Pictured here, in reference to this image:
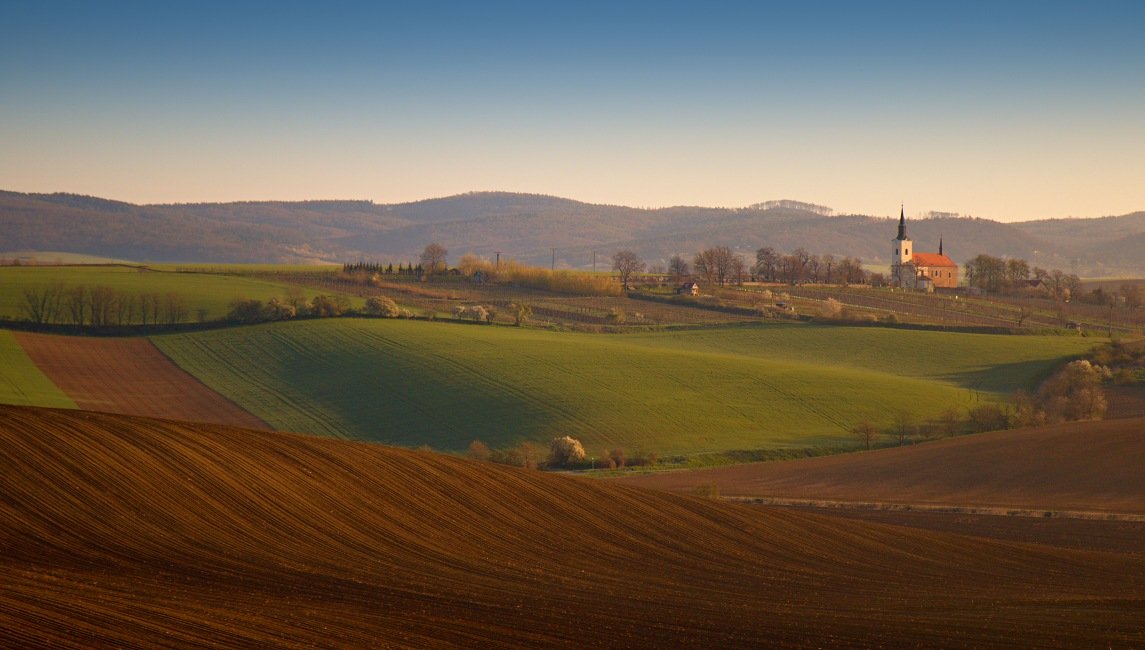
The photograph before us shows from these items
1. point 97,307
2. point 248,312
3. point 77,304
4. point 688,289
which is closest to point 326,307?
point 248,312

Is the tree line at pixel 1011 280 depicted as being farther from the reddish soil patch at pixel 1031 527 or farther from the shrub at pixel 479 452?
the reddish soil patch at pixel 1031 527

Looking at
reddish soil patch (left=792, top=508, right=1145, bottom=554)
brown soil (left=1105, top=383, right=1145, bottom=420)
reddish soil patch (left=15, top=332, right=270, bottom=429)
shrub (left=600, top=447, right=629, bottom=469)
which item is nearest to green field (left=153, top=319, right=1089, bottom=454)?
reddish soil patch (left=15, top=332, right=270, bottom=429)

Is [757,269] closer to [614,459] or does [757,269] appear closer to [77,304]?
[77,304]

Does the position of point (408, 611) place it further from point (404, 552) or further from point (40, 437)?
point (40, 437)

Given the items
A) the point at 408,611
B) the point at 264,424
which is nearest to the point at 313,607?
the point at 408,611

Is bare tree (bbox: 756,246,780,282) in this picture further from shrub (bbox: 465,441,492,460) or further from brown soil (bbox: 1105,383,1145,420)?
shrub (bbox: 465,441,492,460)

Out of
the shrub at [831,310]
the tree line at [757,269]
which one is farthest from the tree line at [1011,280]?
the shrub at [831,310]
